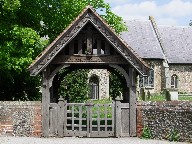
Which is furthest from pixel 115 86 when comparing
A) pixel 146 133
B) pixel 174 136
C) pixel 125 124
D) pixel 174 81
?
pixel 174 136

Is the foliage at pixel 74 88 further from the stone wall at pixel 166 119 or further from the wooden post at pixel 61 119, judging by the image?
the stone wall at pixel 166 119

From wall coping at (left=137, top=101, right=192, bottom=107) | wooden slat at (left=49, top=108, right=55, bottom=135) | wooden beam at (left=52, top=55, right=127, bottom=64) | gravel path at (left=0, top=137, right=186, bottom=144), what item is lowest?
gravel path at (left=0, top=137, right=186, bottom=144)

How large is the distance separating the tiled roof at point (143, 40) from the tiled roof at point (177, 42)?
1.74 meters

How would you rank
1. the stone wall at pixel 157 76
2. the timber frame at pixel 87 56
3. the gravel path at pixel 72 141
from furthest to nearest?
the stone wall at pixel 157 76 < the timber frame at pixel 87 56 < the gravel path at pixel 72 141

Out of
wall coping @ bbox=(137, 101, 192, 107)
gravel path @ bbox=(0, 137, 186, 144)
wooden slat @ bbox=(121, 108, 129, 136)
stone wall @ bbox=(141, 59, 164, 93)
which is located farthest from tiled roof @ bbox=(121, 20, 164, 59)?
gravel path @ bbox=(0, 137, 186, 144)

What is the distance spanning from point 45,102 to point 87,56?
2.28 metres

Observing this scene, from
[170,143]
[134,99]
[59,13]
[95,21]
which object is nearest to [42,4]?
[59,13]

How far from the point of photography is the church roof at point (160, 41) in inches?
1741

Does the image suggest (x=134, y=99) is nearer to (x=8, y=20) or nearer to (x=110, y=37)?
(x=110, y=37)

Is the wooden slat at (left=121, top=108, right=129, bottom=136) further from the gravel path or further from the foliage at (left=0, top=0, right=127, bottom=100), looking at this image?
the foliage at (left=0, top=0, right=127, bottom=100)

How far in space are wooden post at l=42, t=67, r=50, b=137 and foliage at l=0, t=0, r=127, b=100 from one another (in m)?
4.18

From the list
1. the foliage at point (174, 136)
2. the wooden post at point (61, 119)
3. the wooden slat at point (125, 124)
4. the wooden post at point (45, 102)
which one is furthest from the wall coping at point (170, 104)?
the wooden post at point (45, 102)

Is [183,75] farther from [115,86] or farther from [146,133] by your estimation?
[146,133]

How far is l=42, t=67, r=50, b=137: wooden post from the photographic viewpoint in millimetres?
13844
